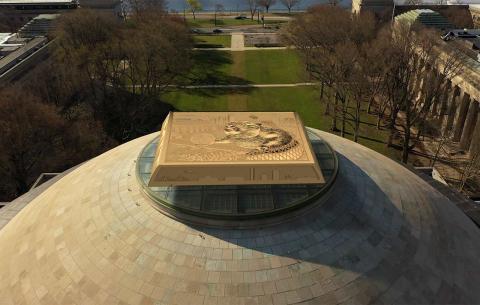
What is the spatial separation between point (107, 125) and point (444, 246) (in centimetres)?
6140

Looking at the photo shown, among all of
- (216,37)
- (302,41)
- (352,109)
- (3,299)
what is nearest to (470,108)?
(352,109)

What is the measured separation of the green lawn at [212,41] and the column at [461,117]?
72578 millimetres

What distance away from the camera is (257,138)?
2958 centimetres

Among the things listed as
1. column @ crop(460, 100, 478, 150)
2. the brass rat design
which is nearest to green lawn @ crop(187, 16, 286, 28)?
column @ crop(460, 100, 478, 150)

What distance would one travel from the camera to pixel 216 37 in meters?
135

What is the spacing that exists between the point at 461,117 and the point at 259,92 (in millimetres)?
40846

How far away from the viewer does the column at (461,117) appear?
69.6m

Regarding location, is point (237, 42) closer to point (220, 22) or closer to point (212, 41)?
point (212, 41)

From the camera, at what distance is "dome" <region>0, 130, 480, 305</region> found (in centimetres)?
2272

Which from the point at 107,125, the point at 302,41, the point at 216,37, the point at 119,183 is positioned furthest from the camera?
the point at 216,37

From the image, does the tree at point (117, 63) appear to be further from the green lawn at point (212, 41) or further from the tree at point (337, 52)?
the green lawn at point (212, 41)

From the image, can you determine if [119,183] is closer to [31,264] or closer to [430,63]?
[31,264]

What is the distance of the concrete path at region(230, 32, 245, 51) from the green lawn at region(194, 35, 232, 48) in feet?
5.04

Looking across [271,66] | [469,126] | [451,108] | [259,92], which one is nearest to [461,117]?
[451,108]
